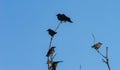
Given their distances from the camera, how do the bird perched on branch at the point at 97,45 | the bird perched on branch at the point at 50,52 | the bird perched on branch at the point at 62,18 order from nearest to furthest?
1. the bird perched on branch at the point at 50,52
2. the bird perched on branch at the point at 62,18
3. the bird perched on branch at the point at 97,45

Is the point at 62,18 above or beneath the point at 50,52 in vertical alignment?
above

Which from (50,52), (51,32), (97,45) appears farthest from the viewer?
(97,45)

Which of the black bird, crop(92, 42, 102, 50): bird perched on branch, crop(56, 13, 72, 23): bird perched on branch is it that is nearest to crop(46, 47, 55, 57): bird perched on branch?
the black bird

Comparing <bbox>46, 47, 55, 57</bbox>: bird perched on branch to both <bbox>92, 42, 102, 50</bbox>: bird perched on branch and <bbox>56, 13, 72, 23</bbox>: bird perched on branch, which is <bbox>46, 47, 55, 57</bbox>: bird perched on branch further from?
<bbox>92, 42, 102, 50</bbox>: bird perched on branch

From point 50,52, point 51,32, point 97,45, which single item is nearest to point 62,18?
point 51,32

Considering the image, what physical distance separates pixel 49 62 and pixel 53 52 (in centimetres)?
95

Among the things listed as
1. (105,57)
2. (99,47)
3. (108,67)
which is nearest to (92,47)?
(99,47)

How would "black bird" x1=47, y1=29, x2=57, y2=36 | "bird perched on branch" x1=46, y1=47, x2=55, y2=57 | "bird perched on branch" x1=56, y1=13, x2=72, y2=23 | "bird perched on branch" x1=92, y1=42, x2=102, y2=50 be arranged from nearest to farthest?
"bird perched on branch" x1=46, y1=47, x2=55, y2=57 → "black bird" x1=47, y1=29, x2=57, y2=36 → "bird perched on branch" x1=56, y1=13, x2=72, y2=23 → "bird perched on branch" x1=92, y1=42, x2=102, y2=50

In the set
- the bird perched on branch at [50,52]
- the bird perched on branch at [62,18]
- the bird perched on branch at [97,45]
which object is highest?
the bird perched on branch at [62,18]

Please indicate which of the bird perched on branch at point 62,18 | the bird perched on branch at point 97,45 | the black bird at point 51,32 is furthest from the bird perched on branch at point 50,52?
the bird perched on branch at point 97,45

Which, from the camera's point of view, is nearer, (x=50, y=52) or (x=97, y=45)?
(x=50, y=52)

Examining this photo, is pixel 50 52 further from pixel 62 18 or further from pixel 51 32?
pixel 62 18

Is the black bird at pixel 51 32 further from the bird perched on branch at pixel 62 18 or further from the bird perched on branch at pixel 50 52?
the bird perched on branch at pixel 50 52

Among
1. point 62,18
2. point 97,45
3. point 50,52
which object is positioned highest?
point 62,18
